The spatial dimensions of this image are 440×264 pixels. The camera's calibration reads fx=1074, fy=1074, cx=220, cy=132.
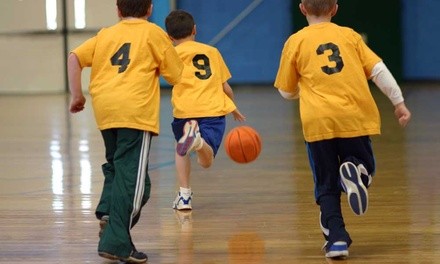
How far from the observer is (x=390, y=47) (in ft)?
61.0

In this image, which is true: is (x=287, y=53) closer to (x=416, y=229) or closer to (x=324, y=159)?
(x=324, y=159)

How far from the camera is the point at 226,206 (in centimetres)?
685

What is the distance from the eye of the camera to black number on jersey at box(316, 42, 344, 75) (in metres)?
5.20

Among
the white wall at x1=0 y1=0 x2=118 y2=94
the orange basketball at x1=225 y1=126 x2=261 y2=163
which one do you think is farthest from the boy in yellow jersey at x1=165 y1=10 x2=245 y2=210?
the white wall at x1=0 y1=0 x2=118 y2=94

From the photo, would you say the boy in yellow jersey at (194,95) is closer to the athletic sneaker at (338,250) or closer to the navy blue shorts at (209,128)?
the navy blue shorts at (209,128)

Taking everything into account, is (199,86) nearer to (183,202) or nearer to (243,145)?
(243,145)

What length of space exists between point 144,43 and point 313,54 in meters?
0.82

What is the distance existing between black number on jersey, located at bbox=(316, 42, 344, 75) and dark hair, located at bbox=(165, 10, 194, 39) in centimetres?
173

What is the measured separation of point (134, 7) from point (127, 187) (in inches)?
35.1

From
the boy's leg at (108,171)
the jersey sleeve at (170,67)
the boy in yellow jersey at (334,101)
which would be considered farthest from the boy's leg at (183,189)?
the boy in yellow jersey at (334,101)

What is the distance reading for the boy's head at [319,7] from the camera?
527cm

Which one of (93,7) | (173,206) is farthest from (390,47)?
(173,206)

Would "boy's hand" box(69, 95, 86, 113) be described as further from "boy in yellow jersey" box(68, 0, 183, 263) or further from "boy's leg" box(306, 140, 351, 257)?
"boy's leg" box(306, 140, 351, 257)

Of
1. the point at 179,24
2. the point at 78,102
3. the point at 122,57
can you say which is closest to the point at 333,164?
the point at 122,57
